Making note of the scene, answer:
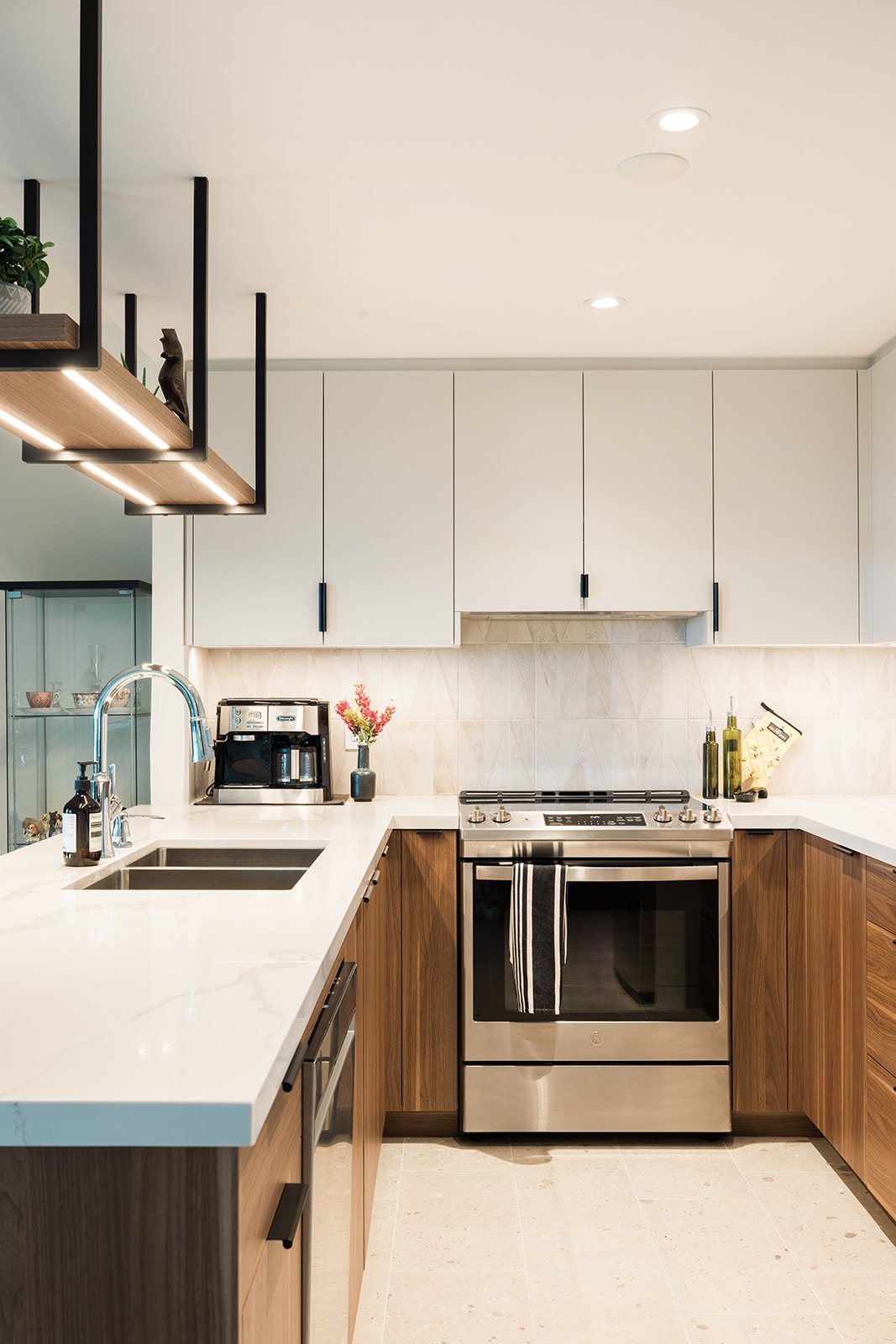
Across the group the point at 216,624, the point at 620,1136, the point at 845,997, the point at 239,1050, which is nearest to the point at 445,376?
the point at 216,624

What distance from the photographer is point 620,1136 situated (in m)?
3.08

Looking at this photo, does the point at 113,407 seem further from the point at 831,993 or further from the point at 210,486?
the point at 831,993

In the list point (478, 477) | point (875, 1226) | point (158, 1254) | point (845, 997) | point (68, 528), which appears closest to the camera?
point (158, 1254)

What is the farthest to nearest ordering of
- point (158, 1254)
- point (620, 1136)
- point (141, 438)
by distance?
point (620, 1136) < point (141, 438) < point (158, 1254)

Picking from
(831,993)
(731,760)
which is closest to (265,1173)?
(831,993)

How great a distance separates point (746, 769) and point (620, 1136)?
1.24m

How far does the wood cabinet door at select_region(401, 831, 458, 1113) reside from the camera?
3.05m

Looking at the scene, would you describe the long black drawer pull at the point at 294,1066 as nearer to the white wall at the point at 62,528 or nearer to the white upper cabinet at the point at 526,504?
the white upper cabinet at the point at 526,504

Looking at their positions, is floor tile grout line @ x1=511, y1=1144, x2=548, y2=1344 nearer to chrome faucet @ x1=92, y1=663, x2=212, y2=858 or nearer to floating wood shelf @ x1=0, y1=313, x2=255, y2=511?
chrome faucet @ x1=92, y1=663, x2=212, y2=858

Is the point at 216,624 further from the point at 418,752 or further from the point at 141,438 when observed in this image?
the point at 141,438

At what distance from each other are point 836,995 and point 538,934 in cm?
83

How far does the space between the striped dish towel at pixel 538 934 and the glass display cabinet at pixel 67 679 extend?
150 centimetres

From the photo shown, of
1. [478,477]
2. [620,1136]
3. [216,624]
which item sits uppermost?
[478,477]

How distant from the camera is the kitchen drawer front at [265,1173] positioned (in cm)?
101
